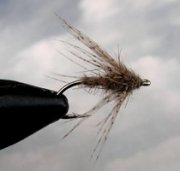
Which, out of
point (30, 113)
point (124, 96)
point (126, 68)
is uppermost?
point (126, 68)

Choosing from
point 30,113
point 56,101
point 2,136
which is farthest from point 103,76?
point 2,136

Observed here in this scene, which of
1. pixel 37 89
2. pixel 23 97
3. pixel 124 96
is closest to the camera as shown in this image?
pixel 23 97

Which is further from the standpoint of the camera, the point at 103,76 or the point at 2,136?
the point at 103,76

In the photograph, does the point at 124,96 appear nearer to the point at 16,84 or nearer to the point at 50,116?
the point at 50,116

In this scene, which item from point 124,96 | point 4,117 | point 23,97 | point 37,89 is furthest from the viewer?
point 124,96

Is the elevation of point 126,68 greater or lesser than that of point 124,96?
greater

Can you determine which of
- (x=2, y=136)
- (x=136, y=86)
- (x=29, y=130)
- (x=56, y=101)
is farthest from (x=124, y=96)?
(x=2, y=136)

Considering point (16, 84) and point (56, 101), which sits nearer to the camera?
point (16, 84)

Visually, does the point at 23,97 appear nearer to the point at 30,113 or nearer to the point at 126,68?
the point at 30,113

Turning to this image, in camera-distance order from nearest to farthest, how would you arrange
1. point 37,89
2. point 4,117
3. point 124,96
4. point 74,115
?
point 4,117, point 37,89, point 74,115, point 124,96
